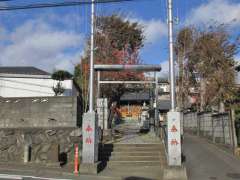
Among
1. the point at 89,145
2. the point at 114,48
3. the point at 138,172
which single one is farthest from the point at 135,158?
the point at 114,48

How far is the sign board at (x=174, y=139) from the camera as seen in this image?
12.1 m

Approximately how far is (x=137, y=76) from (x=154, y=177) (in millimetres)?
14896

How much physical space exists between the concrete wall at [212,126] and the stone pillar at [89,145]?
713 cm

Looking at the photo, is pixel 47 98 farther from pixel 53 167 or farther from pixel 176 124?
pixel 176 124

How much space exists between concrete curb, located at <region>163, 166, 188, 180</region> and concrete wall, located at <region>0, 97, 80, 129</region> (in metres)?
5.77

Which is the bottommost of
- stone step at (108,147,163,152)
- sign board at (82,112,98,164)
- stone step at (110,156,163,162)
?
stone step at (110,156,163,162)

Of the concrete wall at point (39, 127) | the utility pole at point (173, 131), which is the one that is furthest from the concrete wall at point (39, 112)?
the utility pole at point (173, 131)

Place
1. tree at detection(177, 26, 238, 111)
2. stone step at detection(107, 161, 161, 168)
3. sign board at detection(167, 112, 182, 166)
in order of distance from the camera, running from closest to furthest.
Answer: sign board at detection(167, 112, 182, 166) < stone step at detection(107, 161, 161, 168) < tree at detection(177, 26, 238, 111)

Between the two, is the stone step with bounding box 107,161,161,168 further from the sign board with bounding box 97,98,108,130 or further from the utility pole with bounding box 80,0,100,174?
the sign board with bounding box 97,98,108,130

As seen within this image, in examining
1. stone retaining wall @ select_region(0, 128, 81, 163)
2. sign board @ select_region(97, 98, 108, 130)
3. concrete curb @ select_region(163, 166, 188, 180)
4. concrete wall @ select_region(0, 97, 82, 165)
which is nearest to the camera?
concrete curb @ select_region(163, 166, 188, 180)

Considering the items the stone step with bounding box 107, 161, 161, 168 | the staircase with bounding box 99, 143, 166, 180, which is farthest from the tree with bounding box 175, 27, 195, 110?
the stone step with bounding box 107, 161, 161, 168

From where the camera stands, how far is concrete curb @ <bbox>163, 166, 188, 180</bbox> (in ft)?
38.6

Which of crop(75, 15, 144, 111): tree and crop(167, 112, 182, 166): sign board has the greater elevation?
crop(75, 15, 144, 111): tree

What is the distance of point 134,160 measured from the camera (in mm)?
Answer: 14906
